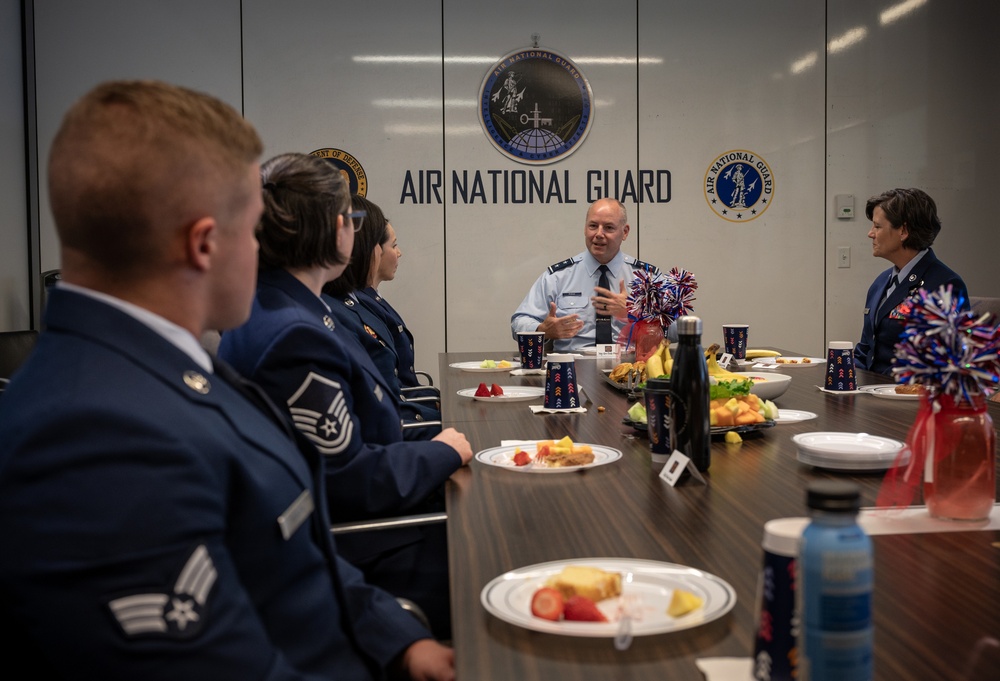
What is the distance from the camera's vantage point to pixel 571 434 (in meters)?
2.20

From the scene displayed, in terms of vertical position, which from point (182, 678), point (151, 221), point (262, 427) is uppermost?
point (151, 221)

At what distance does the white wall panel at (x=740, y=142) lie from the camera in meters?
5.80

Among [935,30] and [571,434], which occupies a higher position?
[935,30]

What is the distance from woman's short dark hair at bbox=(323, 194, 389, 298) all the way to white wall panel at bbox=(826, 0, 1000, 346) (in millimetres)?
3770

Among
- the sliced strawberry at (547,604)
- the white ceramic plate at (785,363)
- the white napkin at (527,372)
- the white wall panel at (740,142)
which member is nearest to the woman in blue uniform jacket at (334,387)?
the sliced strawberry at (547,604)

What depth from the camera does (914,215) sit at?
3.99 m

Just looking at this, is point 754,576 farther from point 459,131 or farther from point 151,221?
point 459,131

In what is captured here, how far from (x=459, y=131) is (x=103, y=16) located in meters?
2.27

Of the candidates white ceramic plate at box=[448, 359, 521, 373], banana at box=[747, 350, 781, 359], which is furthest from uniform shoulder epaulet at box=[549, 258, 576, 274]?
banana at box=[747, 350, 781, 359]

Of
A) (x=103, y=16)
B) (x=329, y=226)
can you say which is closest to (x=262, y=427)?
(x=329, y=226)

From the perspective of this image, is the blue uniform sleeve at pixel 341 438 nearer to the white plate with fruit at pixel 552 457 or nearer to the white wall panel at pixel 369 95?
the white plate with fruit at pixel 552 457

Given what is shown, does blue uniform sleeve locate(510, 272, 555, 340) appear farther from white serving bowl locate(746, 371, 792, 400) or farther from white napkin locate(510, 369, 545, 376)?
white serving bowl locate(746, 371, 792, 400)

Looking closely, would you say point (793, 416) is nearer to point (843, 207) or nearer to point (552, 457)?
point (552, 457)

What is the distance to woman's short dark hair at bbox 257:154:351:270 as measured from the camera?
1913 millimetres
